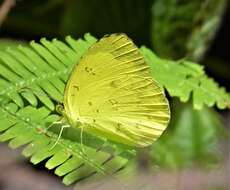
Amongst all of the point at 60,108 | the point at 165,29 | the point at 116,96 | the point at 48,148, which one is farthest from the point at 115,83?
the point at 165,29

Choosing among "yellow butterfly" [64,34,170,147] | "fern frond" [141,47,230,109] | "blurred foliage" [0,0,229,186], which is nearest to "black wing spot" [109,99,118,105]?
"yellow butterfly" [64,34,170,147]

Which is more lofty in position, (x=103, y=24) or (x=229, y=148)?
(x=103, y=24)

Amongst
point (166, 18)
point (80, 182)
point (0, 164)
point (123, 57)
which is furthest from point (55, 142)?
point (0, 164)

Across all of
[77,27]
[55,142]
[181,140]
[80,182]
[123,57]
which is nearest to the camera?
[80,182]

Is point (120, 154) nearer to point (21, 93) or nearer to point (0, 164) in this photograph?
point (21, 93)

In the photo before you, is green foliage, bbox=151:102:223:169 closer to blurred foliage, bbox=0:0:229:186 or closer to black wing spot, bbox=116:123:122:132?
blurred foliage, bbox=0:0:229:186

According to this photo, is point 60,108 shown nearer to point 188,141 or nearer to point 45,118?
point 45,118

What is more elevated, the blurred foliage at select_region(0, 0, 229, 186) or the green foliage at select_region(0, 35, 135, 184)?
the green foliage at select_region(0, 35, 135, 184)
